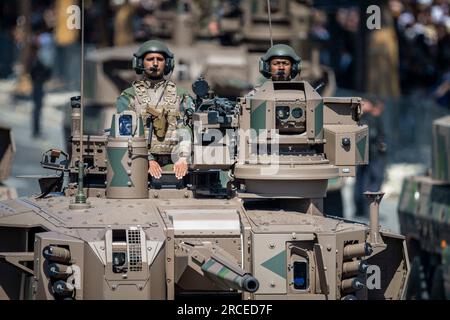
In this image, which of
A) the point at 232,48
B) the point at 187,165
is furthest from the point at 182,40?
the point at 187,165

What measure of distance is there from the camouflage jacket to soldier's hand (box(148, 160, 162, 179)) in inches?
15.9

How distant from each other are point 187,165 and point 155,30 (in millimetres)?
23006

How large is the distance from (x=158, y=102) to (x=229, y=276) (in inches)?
174

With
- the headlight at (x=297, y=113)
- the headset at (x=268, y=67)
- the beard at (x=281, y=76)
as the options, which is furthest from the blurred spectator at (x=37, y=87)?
the headlight at (x=297, y=113)

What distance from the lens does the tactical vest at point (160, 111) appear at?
24.8m

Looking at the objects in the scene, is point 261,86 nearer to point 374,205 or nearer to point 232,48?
point 374,205

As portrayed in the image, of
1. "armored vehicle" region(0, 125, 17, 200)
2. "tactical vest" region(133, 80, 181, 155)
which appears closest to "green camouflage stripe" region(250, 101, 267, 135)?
"tactical vest" region(133, 80, 181, 155)

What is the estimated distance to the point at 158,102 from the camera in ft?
82.5

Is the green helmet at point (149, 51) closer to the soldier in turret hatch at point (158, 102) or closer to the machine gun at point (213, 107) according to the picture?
the soldier in turret hatch at point (158, 102)

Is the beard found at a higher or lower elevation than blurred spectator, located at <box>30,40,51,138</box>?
lower

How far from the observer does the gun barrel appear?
68.8 ft

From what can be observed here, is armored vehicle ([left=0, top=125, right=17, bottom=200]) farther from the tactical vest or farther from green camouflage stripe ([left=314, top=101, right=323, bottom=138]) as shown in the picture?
green camouflage stripe ([left=314, top=101, right=323, bottom=138])

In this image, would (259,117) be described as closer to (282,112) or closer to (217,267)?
(282,112)

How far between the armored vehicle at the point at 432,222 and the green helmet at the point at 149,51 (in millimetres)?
7034
